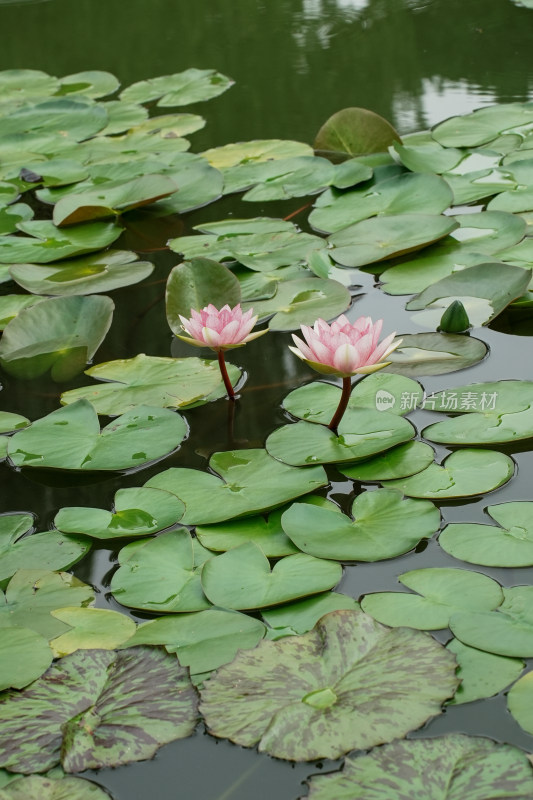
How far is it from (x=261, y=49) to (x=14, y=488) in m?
2.77

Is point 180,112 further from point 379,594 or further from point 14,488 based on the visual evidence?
point 379,594

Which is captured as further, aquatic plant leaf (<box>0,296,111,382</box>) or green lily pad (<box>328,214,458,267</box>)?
green lily pad (<box>328,214,458,267</box>)

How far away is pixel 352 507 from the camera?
1.31 metres

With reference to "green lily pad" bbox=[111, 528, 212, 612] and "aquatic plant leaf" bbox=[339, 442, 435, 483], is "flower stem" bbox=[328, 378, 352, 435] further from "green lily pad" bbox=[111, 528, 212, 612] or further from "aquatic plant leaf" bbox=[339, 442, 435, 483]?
"green lily pad" bbox=[111, 528, 212, 612]

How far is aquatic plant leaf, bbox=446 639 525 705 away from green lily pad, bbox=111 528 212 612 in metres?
0.35

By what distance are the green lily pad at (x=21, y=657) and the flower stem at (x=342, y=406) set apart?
587mm

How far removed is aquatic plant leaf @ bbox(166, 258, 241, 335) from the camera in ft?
6.01

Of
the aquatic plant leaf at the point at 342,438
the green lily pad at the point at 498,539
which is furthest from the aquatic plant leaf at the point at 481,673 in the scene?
the aquatic plant leaf at the point at 342,438

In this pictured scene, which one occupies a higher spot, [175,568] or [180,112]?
[180,112]

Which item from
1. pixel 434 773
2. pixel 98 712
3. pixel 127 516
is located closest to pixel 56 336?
pixel 127 516

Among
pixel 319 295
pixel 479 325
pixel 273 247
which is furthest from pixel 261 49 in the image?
pixel 479 325

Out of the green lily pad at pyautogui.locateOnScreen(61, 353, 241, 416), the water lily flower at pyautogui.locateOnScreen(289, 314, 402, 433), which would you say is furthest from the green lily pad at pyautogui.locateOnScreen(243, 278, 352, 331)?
the water lily flower at pyautogui.locateOnScreen(289, 314, 402, 433)

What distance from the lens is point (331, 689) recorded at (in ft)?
3.32

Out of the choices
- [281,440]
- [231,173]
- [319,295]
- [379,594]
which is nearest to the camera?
[379,594]
